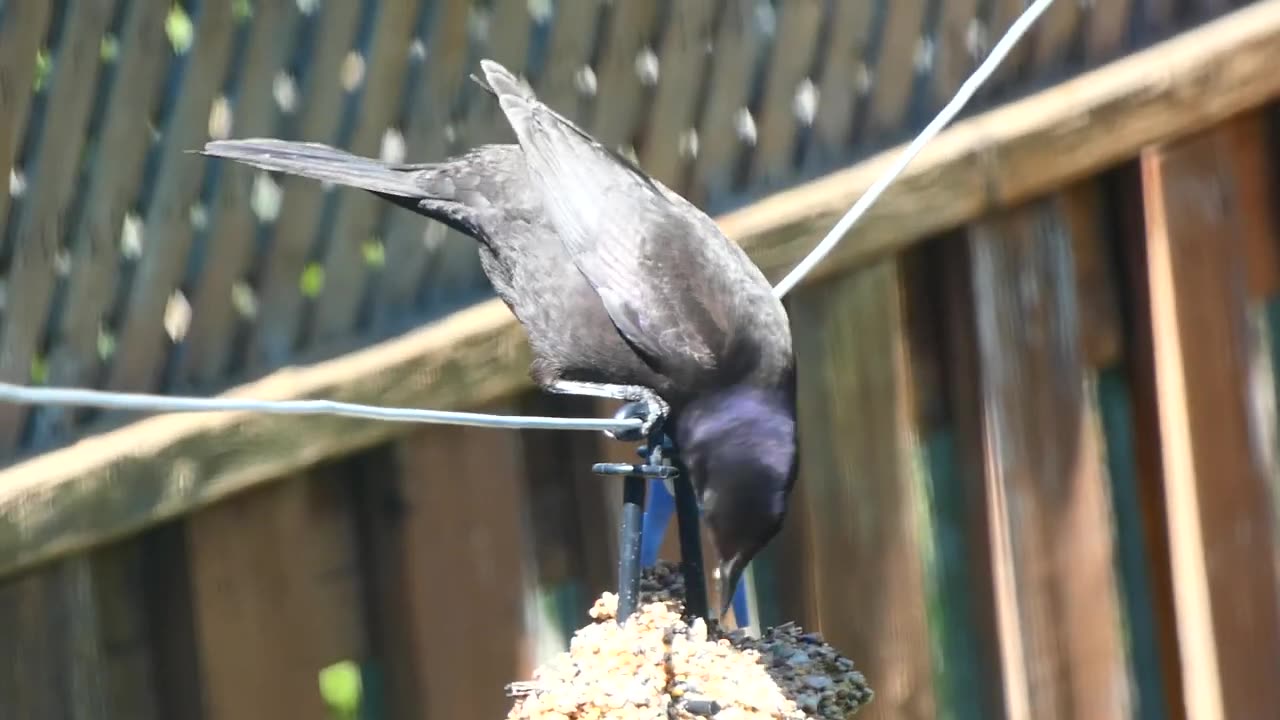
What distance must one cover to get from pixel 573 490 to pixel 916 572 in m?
0.59

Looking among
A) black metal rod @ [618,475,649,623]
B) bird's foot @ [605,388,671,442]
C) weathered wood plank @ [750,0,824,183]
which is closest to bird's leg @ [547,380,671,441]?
bird's foot @ [605,388,671,442]

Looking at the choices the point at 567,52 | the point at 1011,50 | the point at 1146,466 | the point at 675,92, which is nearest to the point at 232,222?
the point at 567,52

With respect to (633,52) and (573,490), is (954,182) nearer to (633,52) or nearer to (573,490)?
(633,52)

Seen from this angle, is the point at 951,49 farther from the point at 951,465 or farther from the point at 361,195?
the point at 361,195

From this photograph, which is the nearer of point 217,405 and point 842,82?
point 217,405

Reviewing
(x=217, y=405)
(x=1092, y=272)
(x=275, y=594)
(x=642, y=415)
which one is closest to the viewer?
(x=217, y=405)

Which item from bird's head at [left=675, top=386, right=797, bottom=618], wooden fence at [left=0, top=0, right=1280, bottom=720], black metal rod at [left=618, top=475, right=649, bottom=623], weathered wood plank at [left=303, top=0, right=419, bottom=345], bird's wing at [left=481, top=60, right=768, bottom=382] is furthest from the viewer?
weathered wood plank at [left=303, top=0, right=419, bottom=345]

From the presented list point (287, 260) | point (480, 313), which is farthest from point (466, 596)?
point (287, 260)

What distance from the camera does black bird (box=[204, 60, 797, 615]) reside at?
5.78 feet

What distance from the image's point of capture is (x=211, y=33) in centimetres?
200

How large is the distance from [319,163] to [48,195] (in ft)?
1.13

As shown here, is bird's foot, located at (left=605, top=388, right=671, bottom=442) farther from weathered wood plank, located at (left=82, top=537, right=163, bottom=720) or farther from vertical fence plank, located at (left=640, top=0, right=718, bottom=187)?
weathered wood plank, located at (left=82, top=537, right=163, bottom=720)

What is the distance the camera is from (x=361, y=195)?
214 centimetres

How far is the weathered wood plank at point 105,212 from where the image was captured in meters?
1.96
